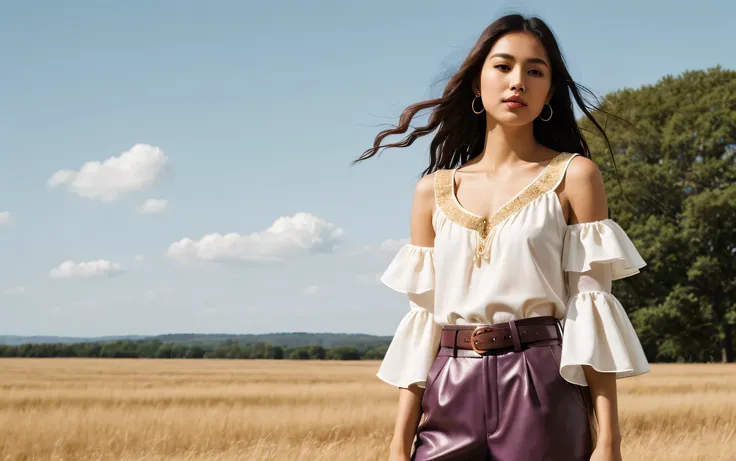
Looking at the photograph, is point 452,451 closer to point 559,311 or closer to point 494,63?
point 559,311

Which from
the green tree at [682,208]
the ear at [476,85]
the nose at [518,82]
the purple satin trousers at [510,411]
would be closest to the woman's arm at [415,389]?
the purple satin trousers at [510,411]

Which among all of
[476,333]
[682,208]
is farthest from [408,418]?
[682,208]

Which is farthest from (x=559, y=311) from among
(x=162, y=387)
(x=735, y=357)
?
(x=735, y=357)

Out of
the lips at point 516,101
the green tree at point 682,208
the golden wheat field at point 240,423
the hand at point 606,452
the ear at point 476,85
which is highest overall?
the green tree at point 682,208

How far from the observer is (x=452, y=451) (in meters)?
3.14

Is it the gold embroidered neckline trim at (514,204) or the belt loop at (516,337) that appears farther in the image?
the gold embroidered neckline trim at (514,204)

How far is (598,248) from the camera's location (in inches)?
126

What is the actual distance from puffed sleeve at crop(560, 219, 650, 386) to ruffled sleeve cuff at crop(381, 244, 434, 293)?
0.54 meters

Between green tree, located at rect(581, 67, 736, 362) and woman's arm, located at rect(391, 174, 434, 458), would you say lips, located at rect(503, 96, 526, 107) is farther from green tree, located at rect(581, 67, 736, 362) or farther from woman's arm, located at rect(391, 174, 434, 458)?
green tree, located at rect(581, 67, 736, 362)

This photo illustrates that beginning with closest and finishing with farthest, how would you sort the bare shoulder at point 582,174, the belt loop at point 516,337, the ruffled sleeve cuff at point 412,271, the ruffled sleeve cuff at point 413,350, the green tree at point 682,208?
the belt loop at point 516,337 < the bare shoulder at point 582,174 < the ruffled sleeve cuff at point 413,350 < the ruffled sleeve cuff at point 412,271 < the green tree at point 682,208

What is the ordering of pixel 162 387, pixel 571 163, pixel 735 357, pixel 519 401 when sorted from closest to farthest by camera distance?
pixel 519 401 → pixel 571 163 → pixel 162 387 → pixel 735 357

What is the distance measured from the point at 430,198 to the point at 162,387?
11.0 metres

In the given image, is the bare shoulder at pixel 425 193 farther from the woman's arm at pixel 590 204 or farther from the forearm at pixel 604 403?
the forearm at pixel 604 403

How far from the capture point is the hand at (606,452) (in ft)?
10.0
